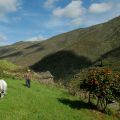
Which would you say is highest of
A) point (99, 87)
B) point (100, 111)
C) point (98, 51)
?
point (98, 51)

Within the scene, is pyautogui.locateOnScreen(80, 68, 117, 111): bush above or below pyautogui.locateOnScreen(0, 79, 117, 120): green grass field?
above

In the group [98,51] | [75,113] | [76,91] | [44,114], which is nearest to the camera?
[44,114]

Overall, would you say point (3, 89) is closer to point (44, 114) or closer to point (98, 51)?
point (44, 114)

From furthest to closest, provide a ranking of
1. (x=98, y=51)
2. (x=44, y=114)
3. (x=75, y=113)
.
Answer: (x=98, y=51), (x=75, y=113), (x=44, y=114)

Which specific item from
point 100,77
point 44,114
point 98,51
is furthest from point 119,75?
point 98,51

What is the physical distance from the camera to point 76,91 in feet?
141

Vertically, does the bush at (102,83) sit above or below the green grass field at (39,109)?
above

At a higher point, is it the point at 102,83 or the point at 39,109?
the point at 102,83

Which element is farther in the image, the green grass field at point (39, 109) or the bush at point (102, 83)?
the bush at point (102, 83)

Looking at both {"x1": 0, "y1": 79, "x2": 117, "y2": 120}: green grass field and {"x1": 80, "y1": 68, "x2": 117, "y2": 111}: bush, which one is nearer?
{"x1": 0, "y1": 79, "x2": 117, "y2": 120}: green grass field

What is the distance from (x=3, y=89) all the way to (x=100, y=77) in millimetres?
7994

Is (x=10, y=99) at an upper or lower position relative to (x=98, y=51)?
lower

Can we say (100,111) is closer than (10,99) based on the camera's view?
No

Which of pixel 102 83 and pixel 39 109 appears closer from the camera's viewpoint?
pixel 39 109
